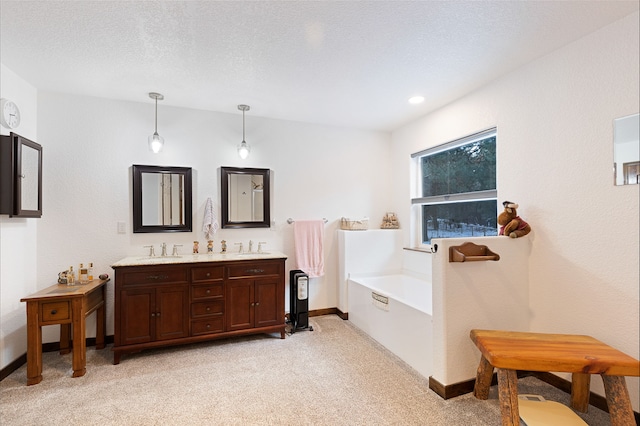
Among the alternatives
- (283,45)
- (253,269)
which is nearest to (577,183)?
(283,45)

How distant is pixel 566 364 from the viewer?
5.59 ft

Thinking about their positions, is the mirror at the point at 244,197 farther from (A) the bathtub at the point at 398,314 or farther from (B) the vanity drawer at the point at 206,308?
(A) the bathtub at the point at 398,314

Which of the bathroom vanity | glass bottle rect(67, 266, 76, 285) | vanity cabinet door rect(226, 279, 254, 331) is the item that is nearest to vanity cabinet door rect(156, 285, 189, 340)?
the bathroom vanity

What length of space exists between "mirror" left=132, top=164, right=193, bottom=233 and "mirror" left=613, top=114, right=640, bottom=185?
364 centimetres

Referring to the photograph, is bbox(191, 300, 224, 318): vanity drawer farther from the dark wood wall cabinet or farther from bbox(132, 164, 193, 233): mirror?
the dark wood wall cabinet

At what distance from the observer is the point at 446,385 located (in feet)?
7.11

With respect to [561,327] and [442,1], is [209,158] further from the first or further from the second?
[561,327]

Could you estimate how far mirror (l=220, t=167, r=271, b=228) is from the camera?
3.61 metres

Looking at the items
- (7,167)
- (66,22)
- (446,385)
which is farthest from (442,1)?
(7,167)

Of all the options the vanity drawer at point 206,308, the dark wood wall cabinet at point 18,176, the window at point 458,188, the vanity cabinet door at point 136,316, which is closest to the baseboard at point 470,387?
the window at point 458,188

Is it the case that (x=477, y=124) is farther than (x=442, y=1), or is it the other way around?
(x=477, y=124)

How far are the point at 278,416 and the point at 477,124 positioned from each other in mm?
2956

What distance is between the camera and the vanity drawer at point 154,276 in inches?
109

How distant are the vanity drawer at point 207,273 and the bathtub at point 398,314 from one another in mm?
1540
